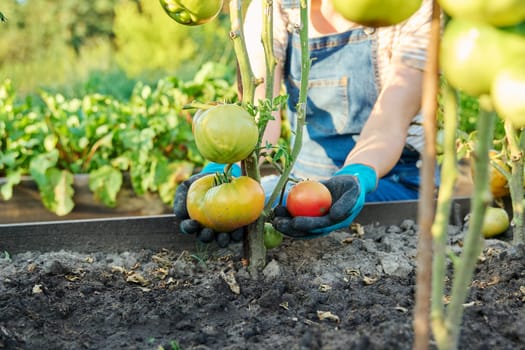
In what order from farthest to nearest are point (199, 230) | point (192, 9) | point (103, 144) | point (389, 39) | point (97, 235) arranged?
point (103, 144) → point (389, 39) → point (97, 235) → point (199, 230) → point (192, 9)

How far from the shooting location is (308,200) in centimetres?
175

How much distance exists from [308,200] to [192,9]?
610mm

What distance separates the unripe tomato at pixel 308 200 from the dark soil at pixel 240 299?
17 cm

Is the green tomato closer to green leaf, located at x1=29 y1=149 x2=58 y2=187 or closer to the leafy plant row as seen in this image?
the leafy plant row

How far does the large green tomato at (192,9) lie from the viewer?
4.65ft

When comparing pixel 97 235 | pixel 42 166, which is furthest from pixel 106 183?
pixel 97 235

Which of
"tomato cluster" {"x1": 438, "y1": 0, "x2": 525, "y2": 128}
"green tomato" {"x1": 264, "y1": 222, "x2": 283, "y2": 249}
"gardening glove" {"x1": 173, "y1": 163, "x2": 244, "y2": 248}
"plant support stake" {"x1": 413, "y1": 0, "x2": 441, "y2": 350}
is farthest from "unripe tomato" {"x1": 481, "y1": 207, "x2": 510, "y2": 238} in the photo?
"tomato cluster" {"x1": 438, "y1": 0, "x2": 525, "y2": 128}

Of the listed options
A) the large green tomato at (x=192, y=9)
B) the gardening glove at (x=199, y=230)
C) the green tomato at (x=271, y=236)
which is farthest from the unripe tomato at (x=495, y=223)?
the large green tomato at (x=192, y=9)

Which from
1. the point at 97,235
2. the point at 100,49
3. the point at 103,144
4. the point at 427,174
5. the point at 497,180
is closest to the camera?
the point at 427,174

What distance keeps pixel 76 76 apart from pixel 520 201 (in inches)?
267

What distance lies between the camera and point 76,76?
7.86 m

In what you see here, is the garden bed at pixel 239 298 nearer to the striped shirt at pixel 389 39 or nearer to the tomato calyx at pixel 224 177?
the tomato calyx at pixel 224 177

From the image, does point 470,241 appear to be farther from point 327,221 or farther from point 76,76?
point 76,76

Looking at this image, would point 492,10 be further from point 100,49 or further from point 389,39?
point 100,49
